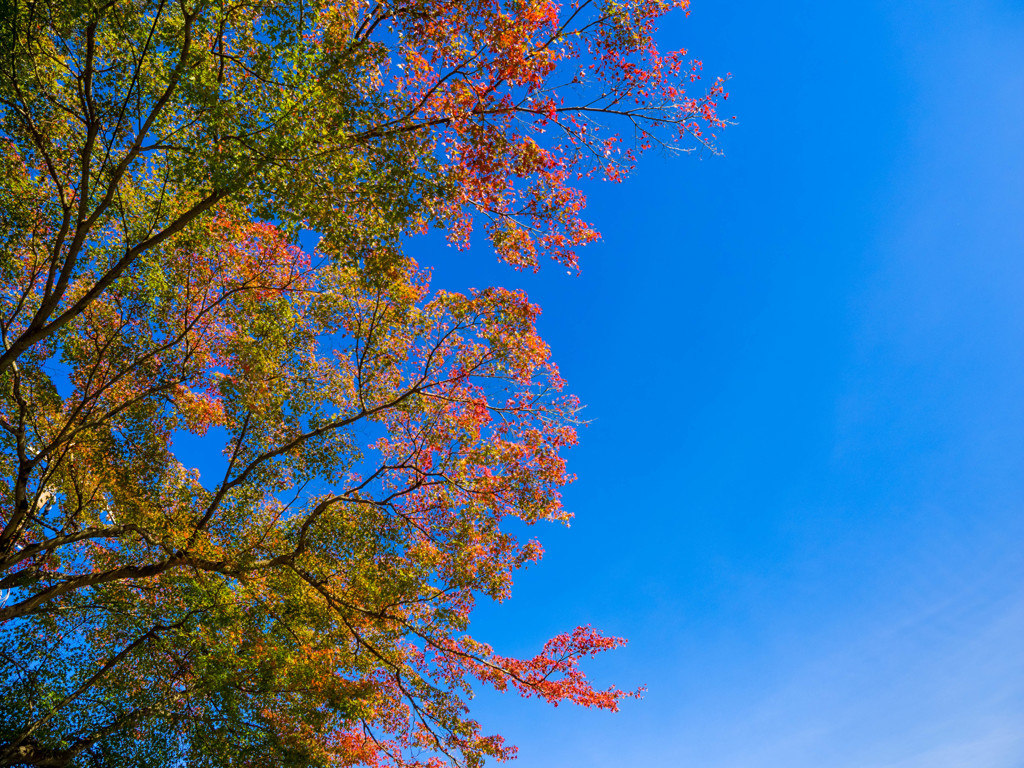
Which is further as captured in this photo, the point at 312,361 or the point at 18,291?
the point at 312,361

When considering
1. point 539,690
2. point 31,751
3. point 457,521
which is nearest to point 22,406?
point 31,751

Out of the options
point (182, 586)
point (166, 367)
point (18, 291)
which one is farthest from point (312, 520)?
point (18, 291)

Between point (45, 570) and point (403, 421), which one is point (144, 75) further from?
point (45, 570)

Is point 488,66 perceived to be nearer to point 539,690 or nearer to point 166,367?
point 166,367

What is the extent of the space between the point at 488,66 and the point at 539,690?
27.4ft

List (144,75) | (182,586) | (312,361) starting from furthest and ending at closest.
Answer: (312,361), (182,586), (144,75)

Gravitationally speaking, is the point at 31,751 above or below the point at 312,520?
below

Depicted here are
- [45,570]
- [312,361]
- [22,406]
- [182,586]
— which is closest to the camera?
[22,406]

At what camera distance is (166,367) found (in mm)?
8781

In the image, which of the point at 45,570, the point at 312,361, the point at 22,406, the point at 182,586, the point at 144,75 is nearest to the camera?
the point at 144,75

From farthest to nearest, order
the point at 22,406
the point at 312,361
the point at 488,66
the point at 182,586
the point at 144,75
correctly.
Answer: the point at 312,361 < the point at 182,586 < the point at 22,406 < the point at 144,75 < the point at 488,66

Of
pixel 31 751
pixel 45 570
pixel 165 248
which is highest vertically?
pixel 165 248

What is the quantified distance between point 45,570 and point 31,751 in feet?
8.33

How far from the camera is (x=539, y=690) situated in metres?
8.66
